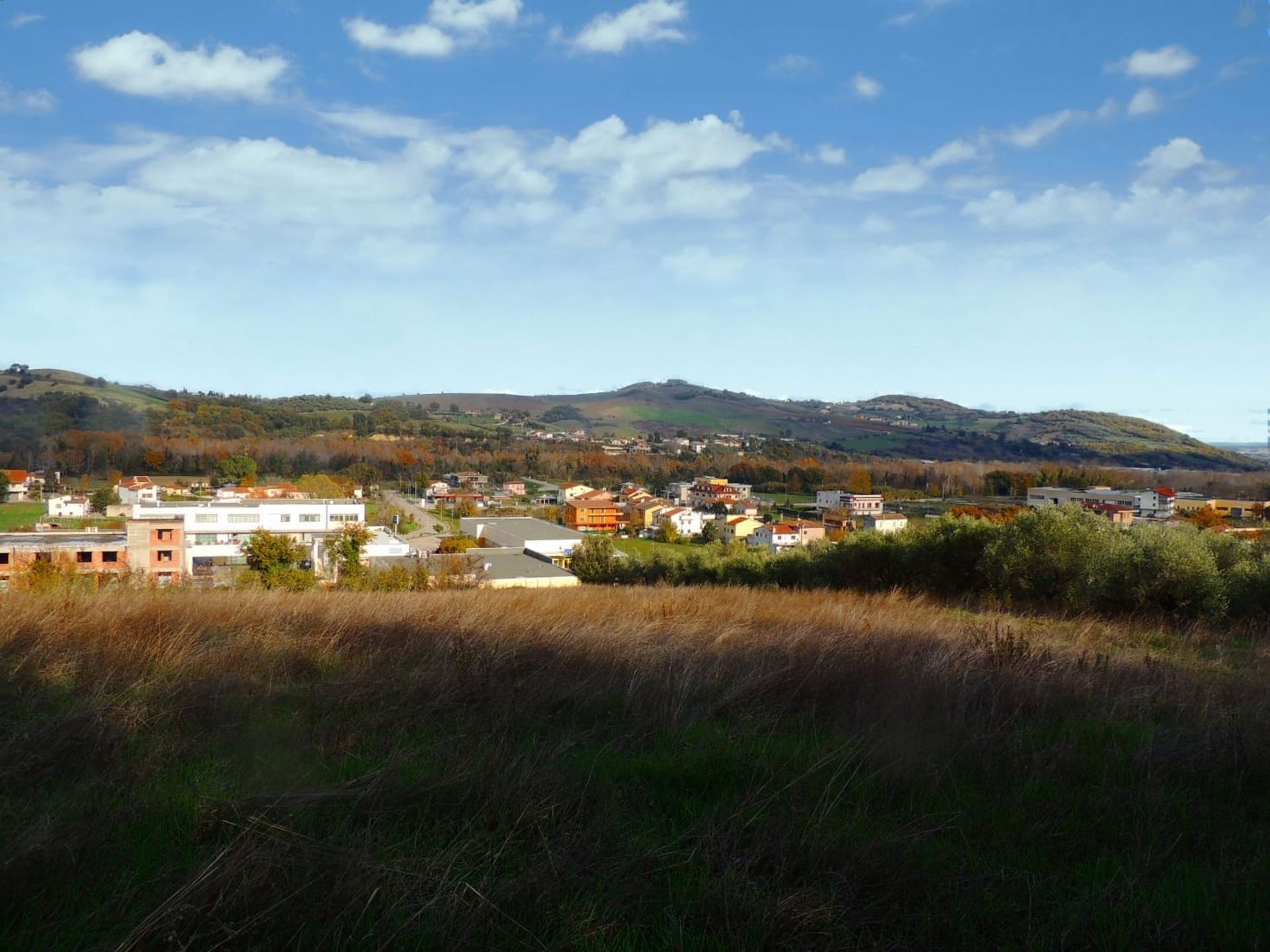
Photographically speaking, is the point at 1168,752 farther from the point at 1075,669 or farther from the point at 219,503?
the point at 219,503

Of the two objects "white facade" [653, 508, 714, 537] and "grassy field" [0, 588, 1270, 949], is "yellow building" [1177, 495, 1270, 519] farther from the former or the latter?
"grassy field" [0, 588, 1270, 949]

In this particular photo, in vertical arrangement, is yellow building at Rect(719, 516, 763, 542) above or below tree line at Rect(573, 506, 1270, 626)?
below

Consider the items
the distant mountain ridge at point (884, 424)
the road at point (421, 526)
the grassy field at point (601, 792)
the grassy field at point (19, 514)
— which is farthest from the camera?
the distant mountain ridge at point (884, 424)

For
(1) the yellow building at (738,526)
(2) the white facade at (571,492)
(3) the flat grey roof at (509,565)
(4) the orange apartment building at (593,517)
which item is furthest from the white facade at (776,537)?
(2) the white facade at (571,492)

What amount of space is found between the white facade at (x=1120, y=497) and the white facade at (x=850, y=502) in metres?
8.74

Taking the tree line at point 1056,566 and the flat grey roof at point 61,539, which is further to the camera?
the flat grey roof at point 61,539

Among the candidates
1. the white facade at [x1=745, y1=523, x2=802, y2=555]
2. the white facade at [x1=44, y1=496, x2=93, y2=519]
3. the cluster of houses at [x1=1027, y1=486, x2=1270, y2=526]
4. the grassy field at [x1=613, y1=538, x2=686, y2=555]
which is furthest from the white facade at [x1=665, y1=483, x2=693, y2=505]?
the white facade at [x1=44, y1=496, x2=93, y2=519]

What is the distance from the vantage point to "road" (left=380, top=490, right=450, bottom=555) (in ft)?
120

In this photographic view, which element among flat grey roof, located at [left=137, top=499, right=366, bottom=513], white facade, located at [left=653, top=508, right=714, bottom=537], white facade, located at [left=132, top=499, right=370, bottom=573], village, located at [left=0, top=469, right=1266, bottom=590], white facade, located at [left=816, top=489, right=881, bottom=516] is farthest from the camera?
white facade, located at [left=816, top=489, right=881, bottom=516]

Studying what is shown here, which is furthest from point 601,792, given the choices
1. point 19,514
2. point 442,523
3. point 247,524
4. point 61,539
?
point 442,523

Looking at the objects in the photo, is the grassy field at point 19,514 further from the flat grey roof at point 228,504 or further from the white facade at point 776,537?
the white facade at point 776,537

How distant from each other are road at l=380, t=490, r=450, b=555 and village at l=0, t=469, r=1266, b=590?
21cm

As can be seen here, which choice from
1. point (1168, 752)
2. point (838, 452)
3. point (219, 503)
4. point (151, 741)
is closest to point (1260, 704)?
point (1168, 752)

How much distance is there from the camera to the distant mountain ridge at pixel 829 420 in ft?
197
